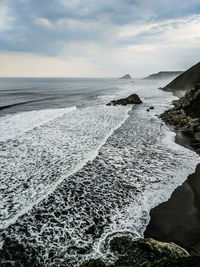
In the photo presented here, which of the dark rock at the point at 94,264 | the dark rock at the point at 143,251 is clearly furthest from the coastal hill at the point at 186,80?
the dark rock at the point at 94,264

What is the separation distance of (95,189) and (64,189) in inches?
59.5

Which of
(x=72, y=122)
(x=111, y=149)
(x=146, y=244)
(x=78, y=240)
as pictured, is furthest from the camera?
(x=72, y=122)

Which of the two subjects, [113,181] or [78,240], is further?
[113,181]

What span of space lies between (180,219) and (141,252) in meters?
2.54

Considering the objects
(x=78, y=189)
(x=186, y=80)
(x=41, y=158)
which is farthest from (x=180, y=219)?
(x=186, y=80)

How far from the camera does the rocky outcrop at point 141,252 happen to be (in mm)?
4543

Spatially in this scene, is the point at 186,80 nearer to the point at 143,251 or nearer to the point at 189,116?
the point at 189,116

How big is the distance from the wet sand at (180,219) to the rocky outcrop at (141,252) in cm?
88

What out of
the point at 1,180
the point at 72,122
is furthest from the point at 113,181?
the point at 72,122

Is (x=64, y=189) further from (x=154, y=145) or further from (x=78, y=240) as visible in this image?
(x=154, y=145)

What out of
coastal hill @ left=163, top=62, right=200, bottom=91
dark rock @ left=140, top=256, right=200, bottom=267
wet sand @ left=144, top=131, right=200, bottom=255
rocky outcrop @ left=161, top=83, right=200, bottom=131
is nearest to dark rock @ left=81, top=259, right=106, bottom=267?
dark rock @ left=140, top=256, right=200, bottom=267

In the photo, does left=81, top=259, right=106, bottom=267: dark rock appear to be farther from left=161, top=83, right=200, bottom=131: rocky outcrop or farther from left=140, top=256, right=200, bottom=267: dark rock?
left=161, top=83, right=200, bottom=131: rocky outcrop

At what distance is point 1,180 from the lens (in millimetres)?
9047

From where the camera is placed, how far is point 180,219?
6508 mm
